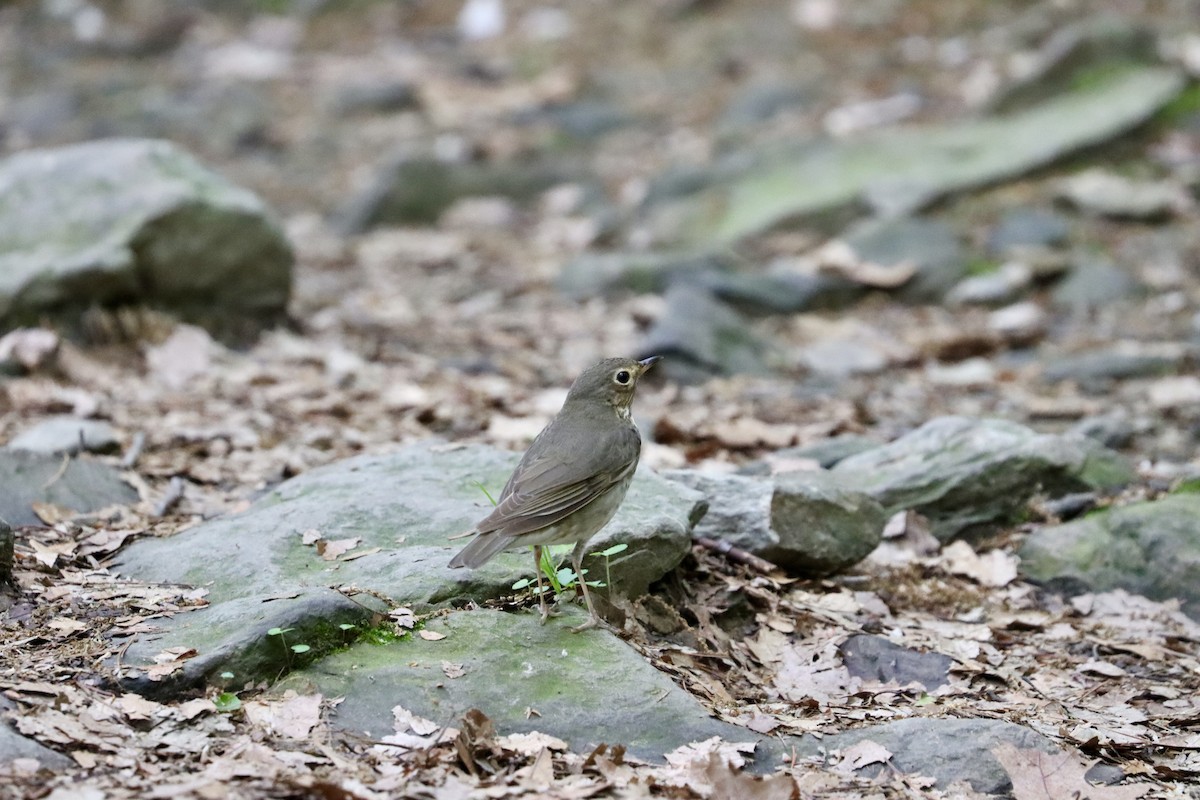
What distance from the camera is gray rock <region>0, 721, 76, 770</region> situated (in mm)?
3836

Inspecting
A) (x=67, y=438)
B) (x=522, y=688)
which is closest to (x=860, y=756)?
(x=522, y=688)

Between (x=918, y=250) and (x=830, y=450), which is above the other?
(x=918, y=250)

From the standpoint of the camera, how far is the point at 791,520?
19.4 feet

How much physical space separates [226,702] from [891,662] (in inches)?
102

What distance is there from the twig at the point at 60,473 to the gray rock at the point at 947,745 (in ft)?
11.8

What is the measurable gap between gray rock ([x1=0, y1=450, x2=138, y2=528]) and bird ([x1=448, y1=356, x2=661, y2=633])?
77.6 inches

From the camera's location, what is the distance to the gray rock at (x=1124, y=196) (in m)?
11.3

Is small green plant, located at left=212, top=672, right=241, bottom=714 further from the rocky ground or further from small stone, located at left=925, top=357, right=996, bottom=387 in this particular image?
small stone, located at left=925, top=357, right=996, bottom=387

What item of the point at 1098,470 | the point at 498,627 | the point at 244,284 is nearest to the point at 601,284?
the point at 244,284

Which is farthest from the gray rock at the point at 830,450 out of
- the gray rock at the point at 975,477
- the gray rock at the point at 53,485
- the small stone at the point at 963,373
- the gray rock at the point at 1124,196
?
the gray rock at the point at 1124,196

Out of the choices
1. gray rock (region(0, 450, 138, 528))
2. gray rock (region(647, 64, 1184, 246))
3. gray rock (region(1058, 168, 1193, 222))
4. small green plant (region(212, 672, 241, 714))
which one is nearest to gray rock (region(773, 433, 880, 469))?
gray rock (region(0, 450, 138, 528))

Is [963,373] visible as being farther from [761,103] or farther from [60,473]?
[761,103]

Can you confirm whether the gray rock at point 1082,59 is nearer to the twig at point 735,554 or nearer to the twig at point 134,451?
the twig at point 735,554

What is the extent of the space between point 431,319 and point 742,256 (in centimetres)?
288
